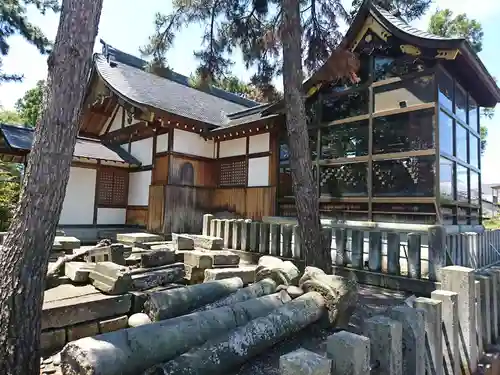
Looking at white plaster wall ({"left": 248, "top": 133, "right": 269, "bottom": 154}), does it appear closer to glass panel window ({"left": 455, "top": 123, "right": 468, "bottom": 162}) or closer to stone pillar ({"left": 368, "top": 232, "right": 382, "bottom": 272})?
glass panel window ({"left": 455, "top": 123, "right": 468, "bottom": 162})

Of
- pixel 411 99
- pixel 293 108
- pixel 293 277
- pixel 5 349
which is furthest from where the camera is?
pixel 411 99

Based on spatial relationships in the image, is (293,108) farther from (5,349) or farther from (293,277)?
(5,349)

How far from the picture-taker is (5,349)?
2.01m

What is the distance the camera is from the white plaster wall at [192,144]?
9.66 metres

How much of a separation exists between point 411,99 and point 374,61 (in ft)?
4.84

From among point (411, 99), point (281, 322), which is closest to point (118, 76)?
point (411, 99)

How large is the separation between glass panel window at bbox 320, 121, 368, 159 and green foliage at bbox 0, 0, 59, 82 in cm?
958

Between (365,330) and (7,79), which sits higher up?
(7,79)

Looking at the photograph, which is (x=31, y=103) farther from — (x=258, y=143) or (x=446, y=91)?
(x=446, y=91)

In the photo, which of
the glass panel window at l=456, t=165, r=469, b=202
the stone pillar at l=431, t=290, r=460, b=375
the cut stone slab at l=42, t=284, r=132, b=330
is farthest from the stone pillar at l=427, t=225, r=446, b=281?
the glass panel window at l=456, t=165, r=469, b=202

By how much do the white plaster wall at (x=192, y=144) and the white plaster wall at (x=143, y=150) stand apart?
40.6 inches

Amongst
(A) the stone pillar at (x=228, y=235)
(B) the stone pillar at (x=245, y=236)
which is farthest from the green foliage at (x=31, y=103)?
(B) the stone pillar at (x=245, y=236)

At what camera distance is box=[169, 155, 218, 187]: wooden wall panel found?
31.2 feet

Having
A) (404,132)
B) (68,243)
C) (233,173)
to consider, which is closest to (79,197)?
(233,173)
